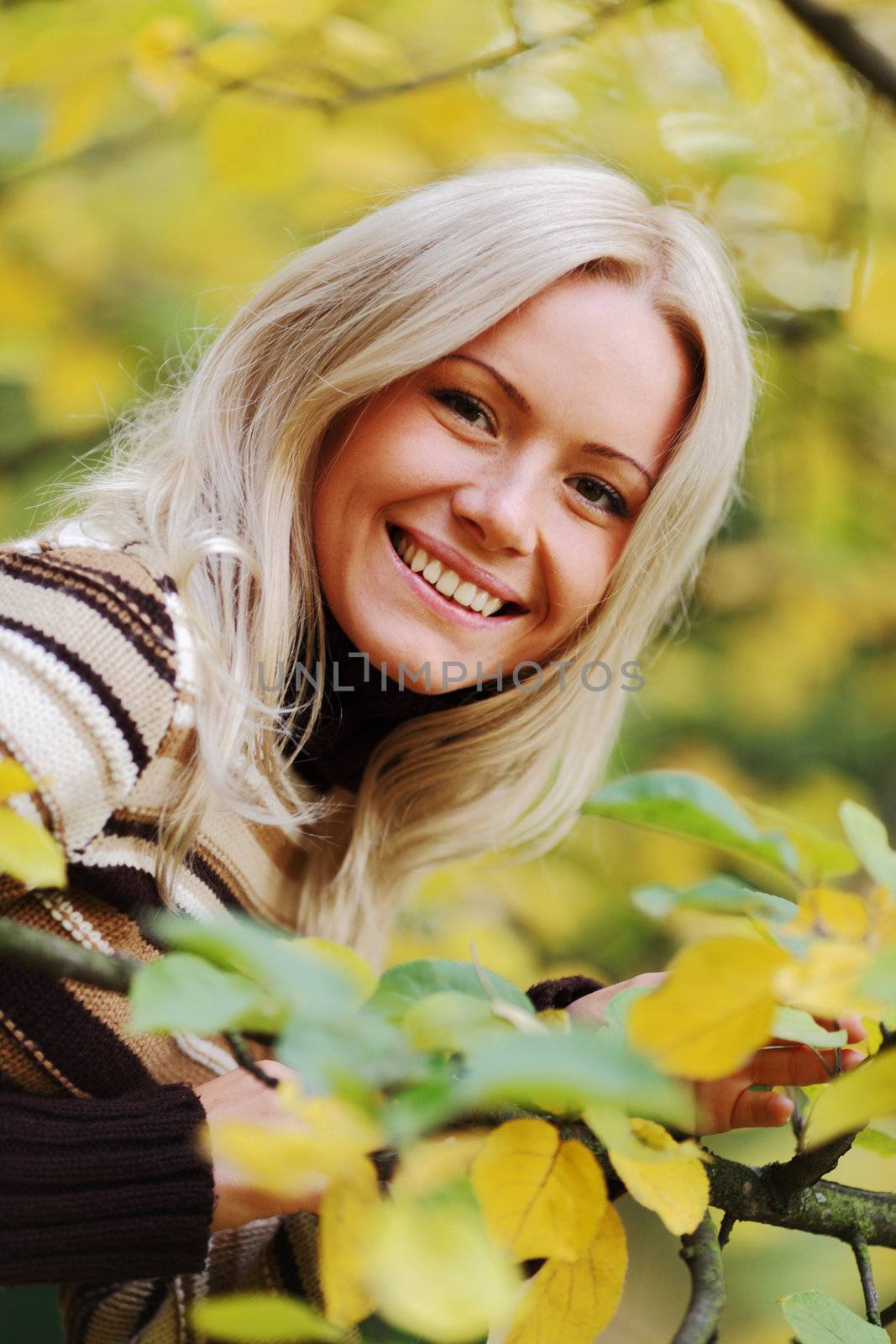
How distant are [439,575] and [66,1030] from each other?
478 millimetres

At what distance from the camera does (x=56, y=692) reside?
0.79m

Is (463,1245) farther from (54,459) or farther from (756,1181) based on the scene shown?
(54,459)

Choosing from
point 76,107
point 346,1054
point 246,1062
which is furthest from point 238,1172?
point 76,107

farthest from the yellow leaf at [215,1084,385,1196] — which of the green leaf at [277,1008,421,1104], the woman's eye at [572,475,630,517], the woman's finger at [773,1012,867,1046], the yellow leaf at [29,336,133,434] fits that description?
the yellow leaf at [29,336,133,434]

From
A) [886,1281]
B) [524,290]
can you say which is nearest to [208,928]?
[524,290]

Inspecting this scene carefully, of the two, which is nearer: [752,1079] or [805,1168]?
[805,1168]

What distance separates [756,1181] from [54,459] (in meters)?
1.59

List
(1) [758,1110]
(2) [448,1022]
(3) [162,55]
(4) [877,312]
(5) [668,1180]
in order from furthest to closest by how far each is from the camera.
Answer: (4) [877,312], (3) [162,55], (1) [758,1110], (5) [668,1180], (2) [448,1022]

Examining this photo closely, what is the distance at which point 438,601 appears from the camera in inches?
43.8

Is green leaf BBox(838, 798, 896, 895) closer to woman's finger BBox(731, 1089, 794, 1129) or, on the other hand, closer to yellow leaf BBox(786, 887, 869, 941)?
yellow leaf BBox(786, 887, 869, 941)

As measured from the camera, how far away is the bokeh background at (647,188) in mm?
1310

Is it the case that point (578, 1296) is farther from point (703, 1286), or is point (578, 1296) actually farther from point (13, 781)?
point (13, 781)

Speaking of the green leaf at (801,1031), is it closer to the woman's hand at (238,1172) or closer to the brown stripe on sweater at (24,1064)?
the woman's hand at (238,1172)

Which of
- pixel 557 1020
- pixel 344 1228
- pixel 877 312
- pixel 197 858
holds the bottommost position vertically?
pixel 197 858
